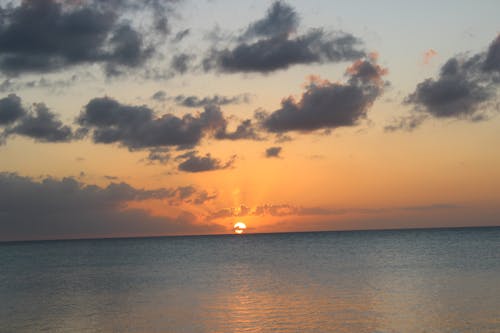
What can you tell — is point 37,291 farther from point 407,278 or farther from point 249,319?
point 407,278

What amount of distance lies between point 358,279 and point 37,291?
91.6 ft

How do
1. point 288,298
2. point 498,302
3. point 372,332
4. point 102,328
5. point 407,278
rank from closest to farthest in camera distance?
point 372,332 < point 102,328 < point 498,302 < point 288,298 < point 407,278

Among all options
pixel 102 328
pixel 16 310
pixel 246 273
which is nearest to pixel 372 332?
pixel 102 328

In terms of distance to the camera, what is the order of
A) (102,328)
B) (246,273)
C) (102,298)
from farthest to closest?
(246,273) → (102,298) → (102,328)

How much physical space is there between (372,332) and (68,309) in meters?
20.9

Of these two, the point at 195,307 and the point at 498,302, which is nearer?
the point at 498,302

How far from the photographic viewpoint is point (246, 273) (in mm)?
67188

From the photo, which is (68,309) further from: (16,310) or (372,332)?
(372,332)

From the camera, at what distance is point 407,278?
53.2 m

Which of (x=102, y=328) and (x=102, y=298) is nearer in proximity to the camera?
(x=102, y=328)

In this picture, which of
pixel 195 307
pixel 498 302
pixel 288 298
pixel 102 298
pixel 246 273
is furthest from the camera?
pixel 246 273

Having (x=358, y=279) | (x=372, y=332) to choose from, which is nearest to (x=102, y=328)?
(x=372, y=332)

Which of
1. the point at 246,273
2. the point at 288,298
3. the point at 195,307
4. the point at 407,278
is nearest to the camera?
the point at 195,307

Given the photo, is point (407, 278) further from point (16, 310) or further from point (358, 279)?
point (16, 310)
